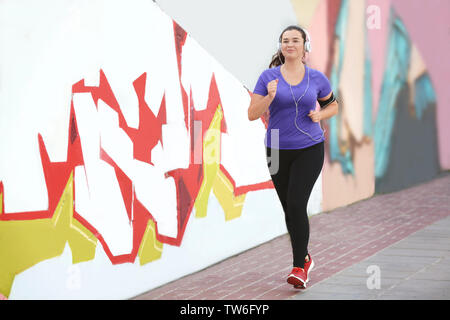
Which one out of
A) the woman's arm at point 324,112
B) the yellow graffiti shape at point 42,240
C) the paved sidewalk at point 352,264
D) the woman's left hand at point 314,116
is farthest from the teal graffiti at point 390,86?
the yellow graffiti shape at point 42,240

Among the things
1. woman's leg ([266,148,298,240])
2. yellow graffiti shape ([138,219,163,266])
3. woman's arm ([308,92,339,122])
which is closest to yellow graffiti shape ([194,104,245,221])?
yellow graffiti shape ([138,219,163,266])

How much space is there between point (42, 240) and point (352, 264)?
2.91 m

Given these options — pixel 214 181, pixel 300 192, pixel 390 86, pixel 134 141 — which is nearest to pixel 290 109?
pixel 300 192

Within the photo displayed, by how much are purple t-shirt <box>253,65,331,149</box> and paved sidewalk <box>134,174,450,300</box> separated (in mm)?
1090

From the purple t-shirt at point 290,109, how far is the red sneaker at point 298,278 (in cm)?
89

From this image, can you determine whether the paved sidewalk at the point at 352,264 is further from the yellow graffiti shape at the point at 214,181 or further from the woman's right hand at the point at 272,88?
the woman's right hand at the point at 272,88

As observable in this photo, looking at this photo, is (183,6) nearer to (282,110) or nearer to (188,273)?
(282,110)

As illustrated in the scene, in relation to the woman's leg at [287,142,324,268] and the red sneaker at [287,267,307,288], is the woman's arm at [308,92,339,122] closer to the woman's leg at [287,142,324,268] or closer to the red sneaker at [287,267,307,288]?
the woman's leg at [287,142,324,268]

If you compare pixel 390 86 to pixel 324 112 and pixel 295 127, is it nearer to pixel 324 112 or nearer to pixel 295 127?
pixel 324 112

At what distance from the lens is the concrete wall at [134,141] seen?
5055 mm

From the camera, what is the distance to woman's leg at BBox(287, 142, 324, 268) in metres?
6.09

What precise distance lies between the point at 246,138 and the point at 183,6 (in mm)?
1544

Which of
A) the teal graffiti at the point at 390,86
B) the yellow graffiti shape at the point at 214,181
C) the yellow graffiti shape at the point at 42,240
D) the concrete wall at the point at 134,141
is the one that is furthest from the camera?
the teal graffiti at the point at 390,86

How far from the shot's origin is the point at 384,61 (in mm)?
11516
